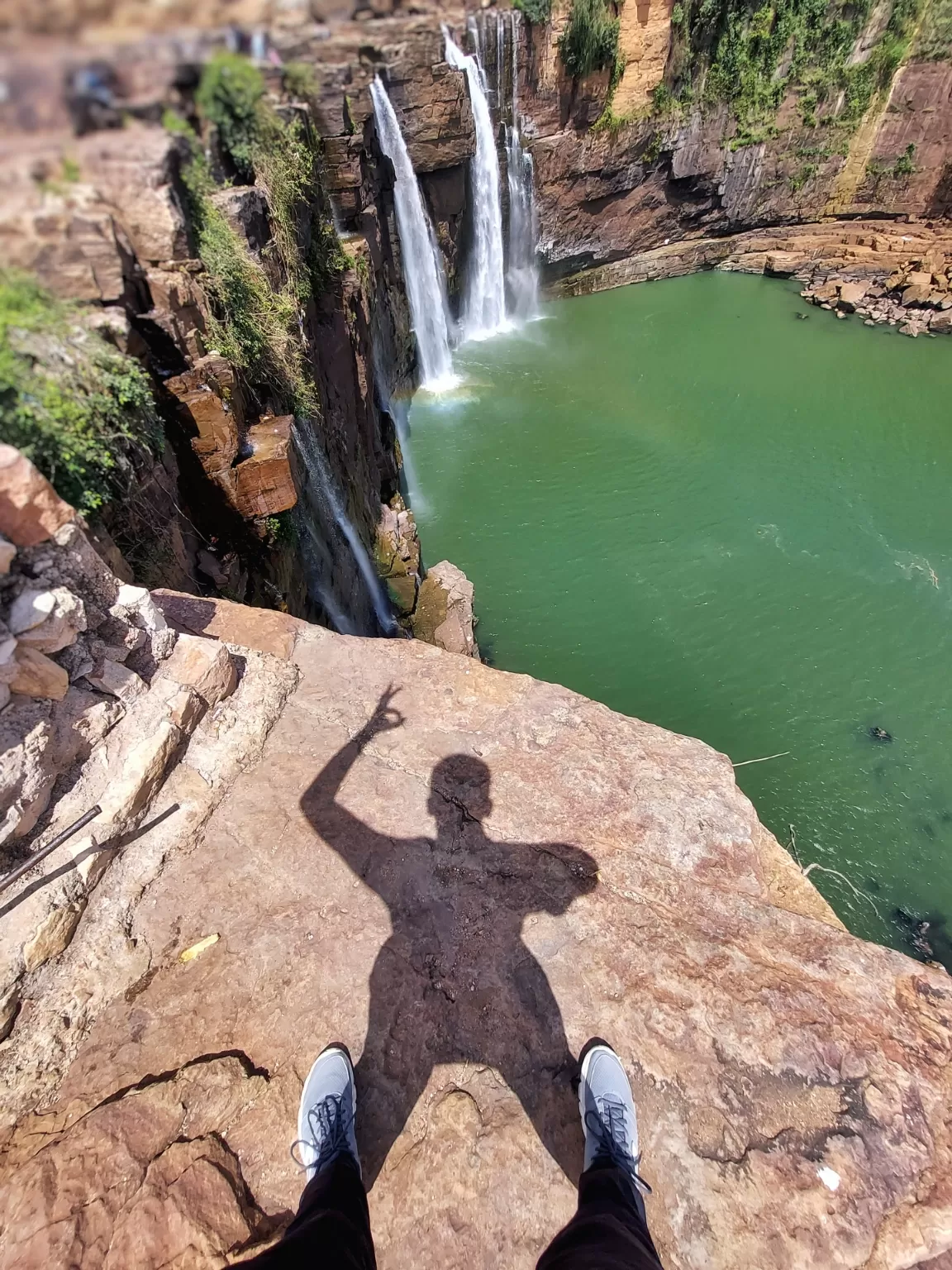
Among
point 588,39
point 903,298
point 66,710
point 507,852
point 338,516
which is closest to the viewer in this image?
point 66,710

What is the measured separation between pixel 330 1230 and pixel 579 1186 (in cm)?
90

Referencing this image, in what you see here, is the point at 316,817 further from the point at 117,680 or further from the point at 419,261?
the point at 419,261

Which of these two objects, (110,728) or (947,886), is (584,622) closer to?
(947,886)

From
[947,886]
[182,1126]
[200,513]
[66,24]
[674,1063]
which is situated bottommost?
[947,886]

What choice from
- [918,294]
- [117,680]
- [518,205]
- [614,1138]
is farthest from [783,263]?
[614,1138]

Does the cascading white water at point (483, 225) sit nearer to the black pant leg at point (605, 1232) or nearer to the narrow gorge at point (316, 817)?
the narrow gorge at point (316, 817)

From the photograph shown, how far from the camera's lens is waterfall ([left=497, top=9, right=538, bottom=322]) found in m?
→ 12.5

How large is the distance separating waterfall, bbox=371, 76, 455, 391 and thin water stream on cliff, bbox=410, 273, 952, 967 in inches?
34.1

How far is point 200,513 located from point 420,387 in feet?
31.4

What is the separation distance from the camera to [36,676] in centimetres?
278

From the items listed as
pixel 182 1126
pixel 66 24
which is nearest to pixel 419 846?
pixel 182 1126

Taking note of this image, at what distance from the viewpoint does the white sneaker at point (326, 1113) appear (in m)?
2.30

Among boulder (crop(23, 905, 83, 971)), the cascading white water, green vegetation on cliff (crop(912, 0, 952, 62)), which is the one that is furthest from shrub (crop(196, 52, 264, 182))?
green vegetation on cliff (crop(912, 0, 952, 62))

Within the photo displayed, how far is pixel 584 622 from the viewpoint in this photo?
8430 mm
